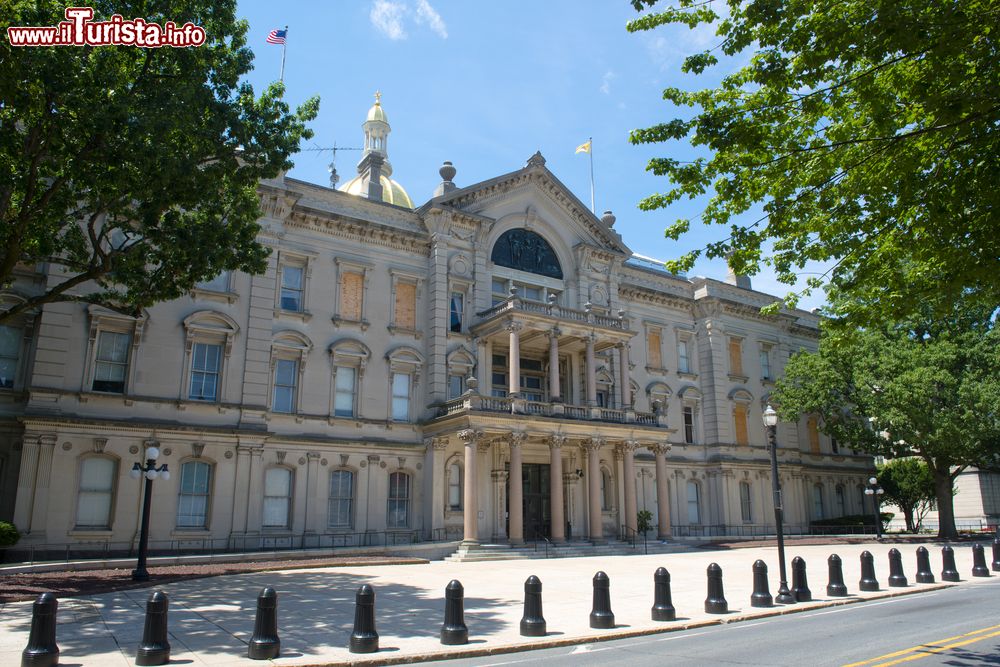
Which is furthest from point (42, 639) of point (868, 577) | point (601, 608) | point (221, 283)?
point (221, 283)

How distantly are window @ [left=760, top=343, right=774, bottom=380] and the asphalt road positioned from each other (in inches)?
1240

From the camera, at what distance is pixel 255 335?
27828mm

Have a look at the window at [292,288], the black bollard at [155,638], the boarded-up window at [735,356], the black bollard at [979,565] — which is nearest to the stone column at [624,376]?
the boarded-up window at [735,356]

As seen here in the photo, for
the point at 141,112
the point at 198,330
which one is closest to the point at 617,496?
the point at 198,330

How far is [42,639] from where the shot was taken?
29.8ft

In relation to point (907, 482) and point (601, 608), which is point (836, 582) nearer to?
point (601, 608)

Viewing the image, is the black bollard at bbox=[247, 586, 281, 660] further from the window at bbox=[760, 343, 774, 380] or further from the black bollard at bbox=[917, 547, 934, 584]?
the window at bbox=[760, 343, 774, 380]

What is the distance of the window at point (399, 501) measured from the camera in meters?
29.8

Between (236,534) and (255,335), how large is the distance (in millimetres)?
7403

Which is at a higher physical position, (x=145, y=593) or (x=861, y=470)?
(x=861, y=470)

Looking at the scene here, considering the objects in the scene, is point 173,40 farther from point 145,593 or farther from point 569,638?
point 569,638

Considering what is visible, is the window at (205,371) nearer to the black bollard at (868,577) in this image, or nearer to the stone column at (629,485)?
the stone column at (629,485)

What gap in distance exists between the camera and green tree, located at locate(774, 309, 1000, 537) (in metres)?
32.8

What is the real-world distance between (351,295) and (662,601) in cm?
2095
